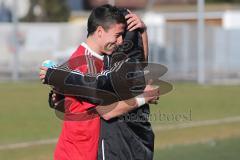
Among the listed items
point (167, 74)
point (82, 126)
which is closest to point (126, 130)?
point (82, 126)

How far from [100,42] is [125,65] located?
25 cm

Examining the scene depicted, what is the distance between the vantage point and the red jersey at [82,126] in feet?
16.9

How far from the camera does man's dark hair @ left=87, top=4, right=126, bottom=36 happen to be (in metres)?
5.06

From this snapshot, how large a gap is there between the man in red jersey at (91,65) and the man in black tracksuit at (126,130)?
0.07 meters

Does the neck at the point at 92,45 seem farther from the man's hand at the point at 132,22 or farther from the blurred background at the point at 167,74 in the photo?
the blurred background at the point at 167,74

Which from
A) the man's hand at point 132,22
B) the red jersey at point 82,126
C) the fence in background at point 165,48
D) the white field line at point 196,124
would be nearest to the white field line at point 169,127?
the white field line at point 196,124

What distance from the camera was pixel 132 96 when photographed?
5297 millimetres

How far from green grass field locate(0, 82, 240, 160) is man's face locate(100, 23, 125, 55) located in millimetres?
2304

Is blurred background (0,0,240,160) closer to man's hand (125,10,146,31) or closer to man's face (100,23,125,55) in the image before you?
man's hand (125,10,146,31)

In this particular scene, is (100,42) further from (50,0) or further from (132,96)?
(50,0)

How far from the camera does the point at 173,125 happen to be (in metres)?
16.6

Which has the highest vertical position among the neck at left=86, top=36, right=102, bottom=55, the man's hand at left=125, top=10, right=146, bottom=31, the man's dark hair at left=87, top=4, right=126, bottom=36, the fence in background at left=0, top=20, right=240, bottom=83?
the man's dark hair at left=87, top=4, right=126, bottom=36

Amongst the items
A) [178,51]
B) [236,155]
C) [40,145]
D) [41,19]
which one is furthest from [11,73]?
[236,155]

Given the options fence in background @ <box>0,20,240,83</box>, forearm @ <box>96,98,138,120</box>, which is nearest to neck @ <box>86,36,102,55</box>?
forearm @ <box>96,98,138,120</box>
